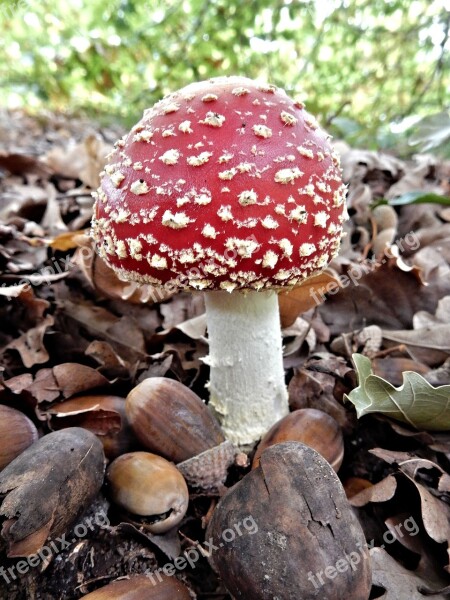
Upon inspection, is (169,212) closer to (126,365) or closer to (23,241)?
(126,365)

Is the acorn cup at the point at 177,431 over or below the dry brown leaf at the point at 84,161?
below

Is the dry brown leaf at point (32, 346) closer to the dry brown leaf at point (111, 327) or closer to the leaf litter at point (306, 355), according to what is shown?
the leaf litter at point (306, 355)

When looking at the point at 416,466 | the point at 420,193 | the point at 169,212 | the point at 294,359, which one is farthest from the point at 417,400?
the point at 420,193

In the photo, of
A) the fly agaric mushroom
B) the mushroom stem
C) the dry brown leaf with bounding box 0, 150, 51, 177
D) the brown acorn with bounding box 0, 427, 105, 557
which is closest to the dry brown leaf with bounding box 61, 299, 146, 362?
the mushroom stem

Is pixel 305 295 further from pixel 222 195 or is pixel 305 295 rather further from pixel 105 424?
pixel 105 424

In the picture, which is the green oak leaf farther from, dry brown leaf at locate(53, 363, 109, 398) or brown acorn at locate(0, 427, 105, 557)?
dry brown leaf at locate(53, 363, 109, 398)

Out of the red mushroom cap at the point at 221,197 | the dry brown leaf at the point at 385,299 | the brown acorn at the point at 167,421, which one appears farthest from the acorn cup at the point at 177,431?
the dry brown leaf at the point at 385,299

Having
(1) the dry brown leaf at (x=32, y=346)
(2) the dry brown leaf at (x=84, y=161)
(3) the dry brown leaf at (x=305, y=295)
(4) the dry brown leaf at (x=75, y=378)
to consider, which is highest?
(2) the dry brown leaf at (x=84, y=161)

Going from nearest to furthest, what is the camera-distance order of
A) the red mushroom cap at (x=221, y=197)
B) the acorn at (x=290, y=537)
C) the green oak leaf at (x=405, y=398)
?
the acorn at (x=290, y=537)
the red mushroom cap at (x=221, y=197)
the green oak leaf at (x=405, y=398)
